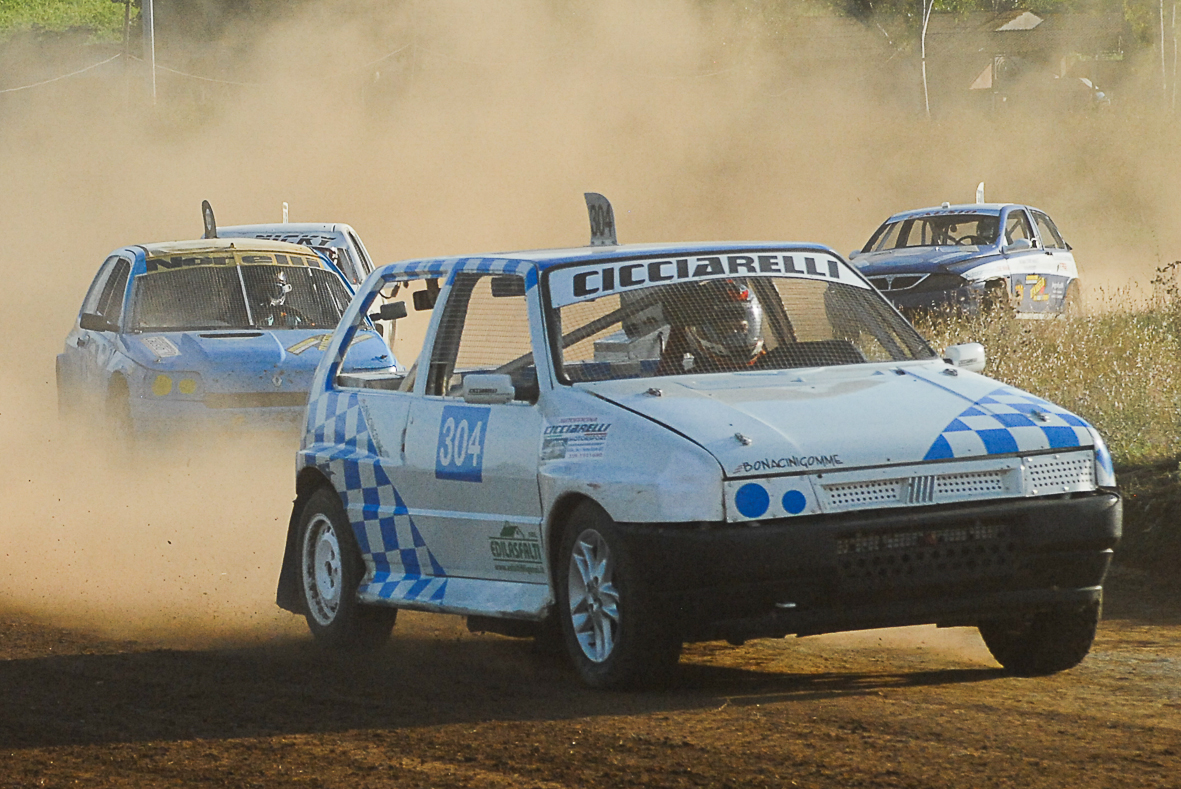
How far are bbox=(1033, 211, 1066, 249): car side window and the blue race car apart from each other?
32.4ft

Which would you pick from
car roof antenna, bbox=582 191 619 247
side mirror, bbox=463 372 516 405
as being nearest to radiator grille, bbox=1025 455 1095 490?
side mirror, bbox=463 372 516 405

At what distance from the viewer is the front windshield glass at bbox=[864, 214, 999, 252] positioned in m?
20.6

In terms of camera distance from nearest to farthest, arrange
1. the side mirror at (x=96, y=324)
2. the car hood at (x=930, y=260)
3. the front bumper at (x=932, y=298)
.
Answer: the side mirror at (x=96, y=324), the front bumper at (x=932, y=298), the car hood at (x=930, y=260)

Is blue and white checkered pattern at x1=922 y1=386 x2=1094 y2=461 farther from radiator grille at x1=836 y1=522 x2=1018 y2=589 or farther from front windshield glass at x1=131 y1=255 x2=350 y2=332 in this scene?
front windshield glass at x1=131 y1=255 x2=350 y2=332

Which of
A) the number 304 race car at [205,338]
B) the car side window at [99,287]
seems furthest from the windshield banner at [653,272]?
the car side window at [99,287]

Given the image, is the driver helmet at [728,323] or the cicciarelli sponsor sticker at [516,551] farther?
the driver helmet at [728,323]

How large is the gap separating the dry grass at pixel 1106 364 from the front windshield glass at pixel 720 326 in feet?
10.9

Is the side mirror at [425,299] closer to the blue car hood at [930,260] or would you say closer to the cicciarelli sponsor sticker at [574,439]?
the cicciarelli sponsor sticker at [574,439]

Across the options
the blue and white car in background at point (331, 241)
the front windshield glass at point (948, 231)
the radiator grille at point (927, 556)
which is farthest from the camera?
the front windshield glass at point (948, 231)

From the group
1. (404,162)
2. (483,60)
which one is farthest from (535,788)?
(483,60)

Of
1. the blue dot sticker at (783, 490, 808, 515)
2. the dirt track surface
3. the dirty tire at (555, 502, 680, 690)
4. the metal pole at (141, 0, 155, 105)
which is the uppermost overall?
the metal pole at (141, 0, 155, 105)

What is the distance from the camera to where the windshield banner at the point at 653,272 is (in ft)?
24.2

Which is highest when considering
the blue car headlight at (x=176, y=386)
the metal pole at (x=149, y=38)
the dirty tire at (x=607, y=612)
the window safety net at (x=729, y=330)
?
the metal pole at (x=149, y=38)

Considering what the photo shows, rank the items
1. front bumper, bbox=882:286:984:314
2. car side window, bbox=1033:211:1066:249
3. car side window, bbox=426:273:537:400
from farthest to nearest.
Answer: car side window, bbox=1033:211:1066:249
front bumper, bbox=882:286:984:314
car side window, bbox=426:273:537:400
